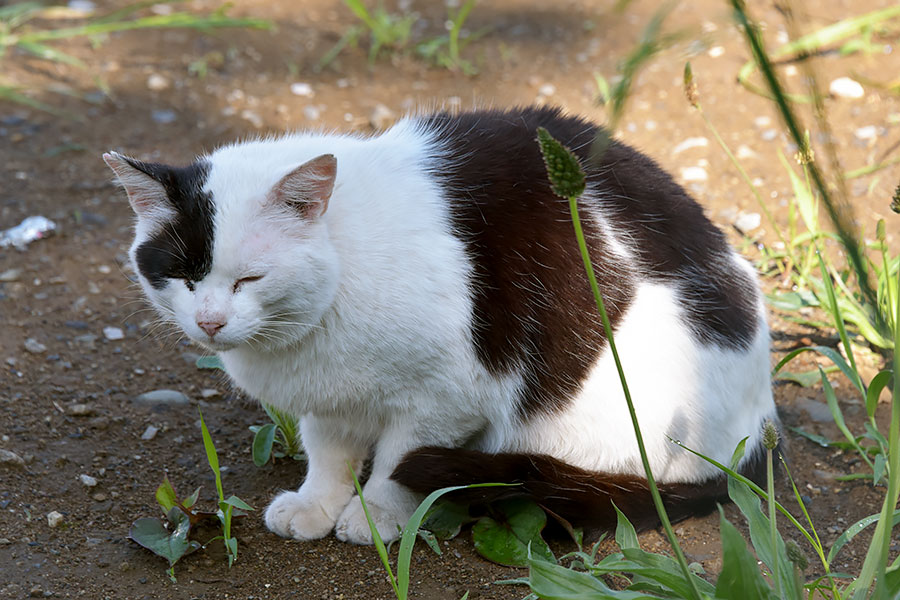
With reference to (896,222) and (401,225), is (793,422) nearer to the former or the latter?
(896,222)

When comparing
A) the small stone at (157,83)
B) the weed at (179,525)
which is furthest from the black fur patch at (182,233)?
the small stone at (157,83)

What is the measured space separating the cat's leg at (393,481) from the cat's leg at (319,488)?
5 centimetres

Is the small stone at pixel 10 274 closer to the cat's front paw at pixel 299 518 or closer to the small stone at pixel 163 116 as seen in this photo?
the small stone at pixel 163 116

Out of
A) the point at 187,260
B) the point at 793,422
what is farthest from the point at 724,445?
the point at 187,260

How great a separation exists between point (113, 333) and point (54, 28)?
2319mm

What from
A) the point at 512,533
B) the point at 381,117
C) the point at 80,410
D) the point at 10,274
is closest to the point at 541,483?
the point at 512,533

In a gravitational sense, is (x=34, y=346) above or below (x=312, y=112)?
below

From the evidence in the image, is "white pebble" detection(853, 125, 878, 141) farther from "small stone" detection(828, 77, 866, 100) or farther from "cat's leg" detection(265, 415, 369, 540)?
"cat's leg" detection(265, 415, 369, 540)

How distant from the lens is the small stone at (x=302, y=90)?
4057mm

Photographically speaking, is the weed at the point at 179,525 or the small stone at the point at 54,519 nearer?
the weed at the point at 179,525

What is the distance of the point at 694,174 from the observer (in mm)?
3479

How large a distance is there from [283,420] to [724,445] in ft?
3.67

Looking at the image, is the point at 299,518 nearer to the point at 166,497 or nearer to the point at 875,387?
the point at 166,497

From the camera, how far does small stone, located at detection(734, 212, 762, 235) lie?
10.6ft
